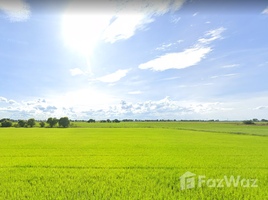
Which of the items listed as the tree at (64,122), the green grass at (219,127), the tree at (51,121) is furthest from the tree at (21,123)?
the green grass at (219,127)

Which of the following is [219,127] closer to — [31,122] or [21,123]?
[31,122]

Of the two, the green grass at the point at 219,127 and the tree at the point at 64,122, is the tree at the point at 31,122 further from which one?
the green grass at the point at 219,127

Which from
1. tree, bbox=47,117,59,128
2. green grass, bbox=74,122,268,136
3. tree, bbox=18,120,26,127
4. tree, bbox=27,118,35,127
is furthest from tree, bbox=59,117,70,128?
tree, bbox=18,120,26,127

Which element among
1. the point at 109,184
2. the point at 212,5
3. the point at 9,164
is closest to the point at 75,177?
the point at 109,184

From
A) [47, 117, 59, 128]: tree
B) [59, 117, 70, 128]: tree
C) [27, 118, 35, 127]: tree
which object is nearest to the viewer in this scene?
[27, 118, 35, 127]: tree

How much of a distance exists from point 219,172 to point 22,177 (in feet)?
42.9

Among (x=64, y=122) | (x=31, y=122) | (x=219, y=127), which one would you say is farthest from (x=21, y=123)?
(x=219, y=127)

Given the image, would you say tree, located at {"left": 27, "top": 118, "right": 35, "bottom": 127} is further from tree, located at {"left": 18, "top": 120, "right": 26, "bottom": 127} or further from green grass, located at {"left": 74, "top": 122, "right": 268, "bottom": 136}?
green grass, located at {"left": 74, "top": 122, "right": 268, "bottom": 136}

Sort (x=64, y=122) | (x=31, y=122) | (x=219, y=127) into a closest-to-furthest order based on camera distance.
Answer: (x=219, y=127), (x=31, y=122), (x=64, y=122)

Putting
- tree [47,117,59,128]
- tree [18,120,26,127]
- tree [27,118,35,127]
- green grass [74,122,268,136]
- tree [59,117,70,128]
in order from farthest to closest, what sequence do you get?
tree [59,117,70,128] → tree [47,117,59,128] → tree [27,118,35,127] → tree [18,120,26,127] → green grass [74,122,268,136]

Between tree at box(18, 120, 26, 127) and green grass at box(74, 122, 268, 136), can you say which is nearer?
green grass at box(74, 122, 268, 136)

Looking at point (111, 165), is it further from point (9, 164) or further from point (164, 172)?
point (9, 164)

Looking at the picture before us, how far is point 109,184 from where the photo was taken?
23.3 ft

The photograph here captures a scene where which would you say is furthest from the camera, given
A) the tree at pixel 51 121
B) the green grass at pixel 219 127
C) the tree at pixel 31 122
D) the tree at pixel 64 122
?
the tree at pixel 64 122
